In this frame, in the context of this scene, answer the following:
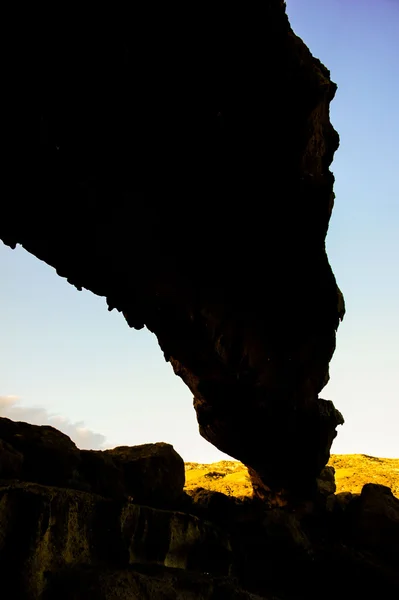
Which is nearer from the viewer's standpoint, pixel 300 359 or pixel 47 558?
pixel 47 558

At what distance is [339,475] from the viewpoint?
35.9m

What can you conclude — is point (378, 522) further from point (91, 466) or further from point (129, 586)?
point (129, 586)

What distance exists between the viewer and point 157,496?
1192 cm

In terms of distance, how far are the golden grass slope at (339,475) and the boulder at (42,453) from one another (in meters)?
13.7

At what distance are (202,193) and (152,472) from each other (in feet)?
25.5

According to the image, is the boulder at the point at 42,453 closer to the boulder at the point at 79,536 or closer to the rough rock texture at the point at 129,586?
the boulder at the point at 79,536

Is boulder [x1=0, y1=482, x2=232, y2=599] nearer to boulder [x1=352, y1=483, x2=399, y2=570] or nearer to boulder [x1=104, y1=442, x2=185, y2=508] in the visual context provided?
boulder [x1=104, y1=442, x2=185, y2=508]

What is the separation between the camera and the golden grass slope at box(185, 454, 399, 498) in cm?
2717

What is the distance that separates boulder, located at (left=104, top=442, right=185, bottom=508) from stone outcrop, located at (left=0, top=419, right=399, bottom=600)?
0.04m

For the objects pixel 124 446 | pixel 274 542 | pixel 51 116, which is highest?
pixel 51 116

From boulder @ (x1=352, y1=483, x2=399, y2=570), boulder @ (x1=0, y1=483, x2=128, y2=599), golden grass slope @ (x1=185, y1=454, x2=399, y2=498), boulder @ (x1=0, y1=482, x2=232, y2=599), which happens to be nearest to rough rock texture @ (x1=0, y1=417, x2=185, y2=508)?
boulder @ (x1=0, y1=482, x2=232, y2=599)

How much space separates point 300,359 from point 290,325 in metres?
1.59

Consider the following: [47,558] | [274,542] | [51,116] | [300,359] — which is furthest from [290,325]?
[47,558]

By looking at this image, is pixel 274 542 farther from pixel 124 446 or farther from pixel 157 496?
pixel 124 446
